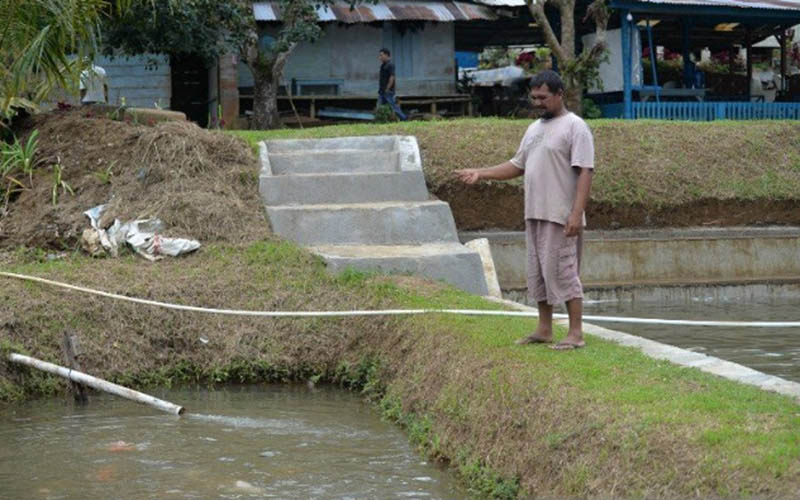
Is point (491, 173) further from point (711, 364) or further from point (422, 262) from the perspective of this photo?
point (422, 262)

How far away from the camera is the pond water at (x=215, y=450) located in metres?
6.43

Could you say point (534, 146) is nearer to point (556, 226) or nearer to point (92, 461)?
point (556, 226)

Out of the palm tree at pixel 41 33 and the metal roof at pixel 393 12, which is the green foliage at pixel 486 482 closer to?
the palm tree at pixel 41 33

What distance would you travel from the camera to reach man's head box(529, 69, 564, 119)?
23.6 ft

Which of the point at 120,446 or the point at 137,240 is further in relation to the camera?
the point at 137,240

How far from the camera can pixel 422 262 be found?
11.0m

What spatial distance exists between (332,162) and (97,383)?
19.8ft

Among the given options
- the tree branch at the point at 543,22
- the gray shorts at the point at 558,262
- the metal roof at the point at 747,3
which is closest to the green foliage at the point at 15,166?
the gray shorts at the point at 558,262

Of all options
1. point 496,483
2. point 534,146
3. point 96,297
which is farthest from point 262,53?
point 496,483

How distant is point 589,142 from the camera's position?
280 inches

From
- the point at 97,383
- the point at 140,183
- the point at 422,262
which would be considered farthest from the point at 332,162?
the point at 97,383

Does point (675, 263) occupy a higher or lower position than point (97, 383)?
higher

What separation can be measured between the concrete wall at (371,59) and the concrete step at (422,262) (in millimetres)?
12385

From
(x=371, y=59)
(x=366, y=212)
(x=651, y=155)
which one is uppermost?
(x=371, y=59)
